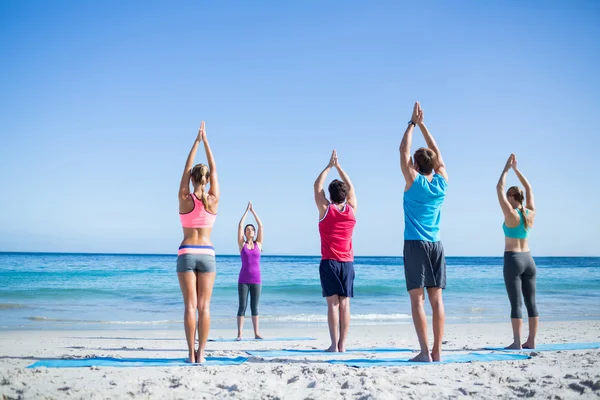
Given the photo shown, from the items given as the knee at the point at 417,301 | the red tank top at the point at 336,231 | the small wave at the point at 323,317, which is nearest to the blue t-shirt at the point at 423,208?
the knee at the point at 417,301

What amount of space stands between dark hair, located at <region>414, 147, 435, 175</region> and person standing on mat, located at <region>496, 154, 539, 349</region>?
62.2 inches

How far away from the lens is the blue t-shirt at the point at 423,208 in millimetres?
4859

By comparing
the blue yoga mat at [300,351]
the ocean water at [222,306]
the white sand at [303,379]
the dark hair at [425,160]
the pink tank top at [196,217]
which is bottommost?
the ocean water at [222,306]

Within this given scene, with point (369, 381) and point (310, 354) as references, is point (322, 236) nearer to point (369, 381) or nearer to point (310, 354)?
point (310, 354)

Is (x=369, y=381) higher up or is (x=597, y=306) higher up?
(x=369, y=381)

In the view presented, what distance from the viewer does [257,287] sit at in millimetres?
7793

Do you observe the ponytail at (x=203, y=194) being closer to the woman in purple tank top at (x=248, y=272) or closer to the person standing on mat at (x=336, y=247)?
the person standing on mat at (x=336, y=247)

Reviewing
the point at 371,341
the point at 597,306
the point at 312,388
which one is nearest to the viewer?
the point at 312,388

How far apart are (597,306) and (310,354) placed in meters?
12.2

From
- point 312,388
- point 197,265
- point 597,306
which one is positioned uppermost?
point 197,265

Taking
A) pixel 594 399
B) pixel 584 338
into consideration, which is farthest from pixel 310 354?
pixel 584 338

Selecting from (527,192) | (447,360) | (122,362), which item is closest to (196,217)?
(122,362)

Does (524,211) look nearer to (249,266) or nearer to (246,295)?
(249,266)

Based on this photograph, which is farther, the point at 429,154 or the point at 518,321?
the point at 518,321
